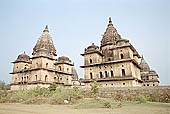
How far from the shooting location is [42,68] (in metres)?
31.6

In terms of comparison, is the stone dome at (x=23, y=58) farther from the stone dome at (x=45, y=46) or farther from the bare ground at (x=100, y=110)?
the bare ground at (x=100, y=110)

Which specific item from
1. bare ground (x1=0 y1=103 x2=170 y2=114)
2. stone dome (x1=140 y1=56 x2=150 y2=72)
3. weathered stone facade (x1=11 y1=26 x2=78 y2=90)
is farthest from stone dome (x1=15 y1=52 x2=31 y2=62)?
stone dome (x1=140 y1=56 x2=150 y2=72)

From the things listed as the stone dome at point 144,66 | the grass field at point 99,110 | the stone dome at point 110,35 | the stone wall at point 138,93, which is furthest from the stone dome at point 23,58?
the stone dome at point 144,66

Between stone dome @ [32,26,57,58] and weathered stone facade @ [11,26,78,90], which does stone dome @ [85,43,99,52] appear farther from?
stone dome @ [32,26,57,58]

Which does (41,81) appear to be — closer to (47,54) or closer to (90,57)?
(47,54)

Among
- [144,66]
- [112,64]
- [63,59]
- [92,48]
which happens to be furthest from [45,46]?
[144,66]

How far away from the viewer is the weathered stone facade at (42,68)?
32.0 m

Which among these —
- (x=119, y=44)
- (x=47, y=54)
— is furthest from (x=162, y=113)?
(x=47, y=54)

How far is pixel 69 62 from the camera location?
40.9 m

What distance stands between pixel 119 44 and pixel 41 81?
17724mm

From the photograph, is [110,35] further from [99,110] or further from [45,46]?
[99,110]

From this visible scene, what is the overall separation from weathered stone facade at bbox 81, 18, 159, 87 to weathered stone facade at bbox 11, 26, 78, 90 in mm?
9375

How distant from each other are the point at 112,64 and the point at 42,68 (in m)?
15.1

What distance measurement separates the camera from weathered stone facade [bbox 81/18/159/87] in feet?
82.3
